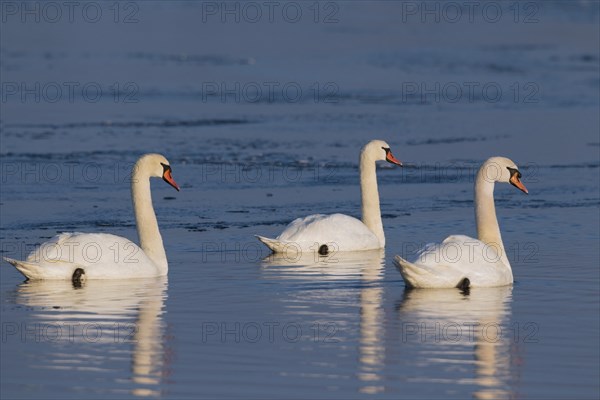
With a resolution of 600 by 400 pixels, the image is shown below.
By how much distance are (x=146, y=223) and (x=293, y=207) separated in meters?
3.77

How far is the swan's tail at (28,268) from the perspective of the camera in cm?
1127

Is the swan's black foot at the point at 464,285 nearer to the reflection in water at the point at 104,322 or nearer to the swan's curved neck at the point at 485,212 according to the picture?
the swan's curved neck at the point at 485,212

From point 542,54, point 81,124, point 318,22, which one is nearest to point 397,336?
point 81,124

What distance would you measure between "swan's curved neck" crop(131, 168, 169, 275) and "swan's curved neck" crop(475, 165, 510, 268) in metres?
2.70

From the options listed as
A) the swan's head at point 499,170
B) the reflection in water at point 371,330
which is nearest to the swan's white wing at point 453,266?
Answer: the reflection in water at point 371,330

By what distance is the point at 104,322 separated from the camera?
32.0 feet

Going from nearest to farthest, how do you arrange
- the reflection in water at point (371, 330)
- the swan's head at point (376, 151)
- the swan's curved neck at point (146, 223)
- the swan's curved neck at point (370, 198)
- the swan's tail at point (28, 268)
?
the reflection in water at point (371, 330) → the swan's tail at point (28, 268) → the swan's curved neck at point (146, 223) → the swan's curved neck at point (370, 198) → the swan's head at point (376, 151)

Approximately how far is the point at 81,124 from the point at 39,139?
6.28 feet

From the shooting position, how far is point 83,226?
47.3 ft

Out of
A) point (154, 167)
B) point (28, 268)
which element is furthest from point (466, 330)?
point (154, 167)

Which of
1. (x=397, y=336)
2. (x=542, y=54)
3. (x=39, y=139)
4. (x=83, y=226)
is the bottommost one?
(x=397, y=336)

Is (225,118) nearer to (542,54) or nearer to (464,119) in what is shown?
(464,119)

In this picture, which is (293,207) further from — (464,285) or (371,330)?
(371,330)

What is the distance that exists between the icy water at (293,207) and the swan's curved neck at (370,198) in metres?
0.23
